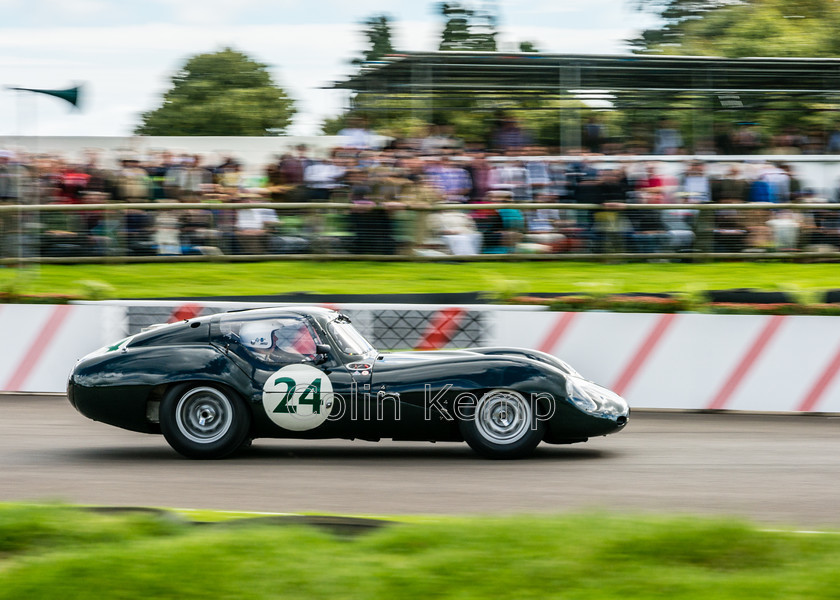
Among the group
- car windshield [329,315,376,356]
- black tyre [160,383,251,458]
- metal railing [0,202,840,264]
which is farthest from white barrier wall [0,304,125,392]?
car windshield [329,315,376,356]

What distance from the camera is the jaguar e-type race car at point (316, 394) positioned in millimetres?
7766

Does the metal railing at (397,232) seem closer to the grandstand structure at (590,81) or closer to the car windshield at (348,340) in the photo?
the grandstand structure at (590,81)

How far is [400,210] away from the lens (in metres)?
14.4

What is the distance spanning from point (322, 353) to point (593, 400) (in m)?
2.03

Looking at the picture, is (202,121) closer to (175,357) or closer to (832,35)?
(832,35)

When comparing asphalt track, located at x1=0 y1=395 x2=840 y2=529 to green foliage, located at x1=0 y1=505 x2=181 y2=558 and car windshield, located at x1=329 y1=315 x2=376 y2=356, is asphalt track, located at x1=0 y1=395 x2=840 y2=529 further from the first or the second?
green foliage, located at x1=0 y1=505 x2=181 y2=558

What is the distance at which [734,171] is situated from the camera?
15234 millimetres

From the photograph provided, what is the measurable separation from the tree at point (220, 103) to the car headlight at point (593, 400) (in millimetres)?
47003

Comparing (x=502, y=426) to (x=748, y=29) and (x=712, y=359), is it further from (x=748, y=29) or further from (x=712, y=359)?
(x=748, y=29)

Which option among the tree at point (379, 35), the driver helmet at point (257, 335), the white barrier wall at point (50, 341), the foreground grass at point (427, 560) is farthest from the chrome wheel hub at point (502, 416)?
the tree at point (379, 35)

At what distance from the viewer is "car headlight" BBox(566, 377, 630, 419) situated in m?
7.78

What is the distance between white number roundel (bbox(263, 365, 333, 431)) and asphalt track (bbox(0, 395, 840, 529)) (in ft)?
1.11

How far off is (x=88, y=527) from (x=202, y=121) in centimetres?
5317

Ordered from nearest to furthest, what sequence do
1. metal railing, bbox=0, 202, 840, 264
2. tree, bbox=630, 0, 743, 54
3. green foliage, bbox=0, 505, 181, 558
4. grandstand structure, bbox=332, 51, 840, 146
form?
1. green foliage, bbox=0, 505, 181, 558
2. metal railing, bbox=0, 202, 840, 264
3. grandstand structure, bbox=332, 51, 840, 146
4. tree, bbox=630, 0, 743, 54
